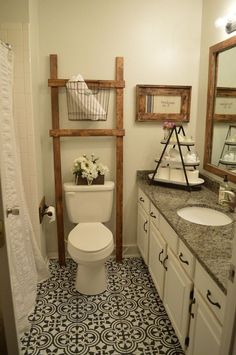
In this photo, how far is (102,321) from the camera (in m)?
1.84

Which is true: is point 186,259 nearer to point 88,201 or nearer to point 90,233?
point 90,233

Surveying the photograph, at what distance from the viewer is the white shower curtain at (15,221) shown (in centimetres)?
159

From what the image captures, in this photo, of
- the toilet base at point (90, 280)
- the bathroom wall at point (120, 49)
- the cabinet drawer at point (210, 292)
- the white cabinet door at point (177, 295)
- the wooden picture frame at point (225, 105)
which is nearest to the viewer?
the cabinet drawer at point (210, 292)

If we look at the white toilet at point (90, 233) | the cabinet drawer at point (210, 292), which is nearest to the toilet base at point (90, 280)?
the white toilet at point (90, 233)

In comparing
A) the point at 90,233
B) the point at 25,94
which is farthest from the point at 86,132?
the point at 90,233

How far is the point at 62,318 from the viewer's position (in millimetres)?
1861

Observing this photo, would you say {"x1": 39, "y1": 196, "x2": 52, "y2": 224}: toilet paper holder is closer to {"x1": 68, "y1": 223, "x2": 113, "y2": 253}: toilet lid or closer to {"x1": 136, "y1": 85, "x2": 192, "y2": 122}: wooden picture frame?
{"x1": 68, "y1": 223, "x2": 113, "y2": 253}: toilet lid

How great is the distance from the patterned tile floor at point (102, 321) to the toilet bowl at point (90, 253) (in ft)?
0.28

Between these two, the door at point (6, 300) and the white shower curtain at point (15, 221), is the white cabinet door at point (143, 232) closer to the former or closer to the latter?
the white shower curtain at point (15, 221)

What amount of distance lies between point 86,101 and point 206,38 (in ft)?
3.81

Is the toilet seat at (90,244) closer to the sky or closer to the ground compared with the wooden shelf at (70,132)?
closer to the ground

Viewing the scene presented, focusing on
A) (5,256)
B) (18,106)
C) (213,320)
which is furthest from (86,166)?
(213,320)

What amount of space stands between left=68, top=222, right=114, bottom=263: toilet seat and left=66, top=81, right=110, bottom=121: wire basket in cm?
97

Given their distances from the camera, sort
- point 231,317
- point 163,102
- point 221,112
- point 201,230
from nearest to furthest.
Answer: point 231,317, point 201,230, point 221,112, point 163,102
